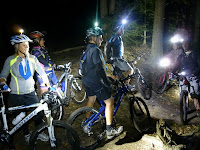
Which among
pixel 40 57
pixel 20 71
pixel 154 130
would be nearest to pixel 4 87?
pixel 20 71

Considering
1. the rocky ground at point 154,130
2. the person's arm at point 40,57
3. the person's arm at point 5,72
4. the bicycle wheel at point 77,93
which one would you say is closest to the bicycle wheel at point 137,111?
the rocky ground at point 154,130

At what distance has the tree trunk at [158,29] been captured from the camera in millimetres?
10047

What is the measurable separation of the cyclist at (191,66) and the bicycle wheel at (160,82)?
160 cm

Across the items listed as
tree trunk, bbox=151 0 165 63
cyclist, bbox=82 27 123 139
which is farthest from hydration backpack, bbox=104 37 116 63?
tree trunk, bbox=151 0 165 63

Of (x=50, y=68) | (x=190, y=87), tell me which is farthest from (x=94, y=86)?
(x=190, y=87)

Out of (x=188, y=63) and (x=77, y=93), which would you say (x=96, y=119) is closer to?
(x=77, y=93)

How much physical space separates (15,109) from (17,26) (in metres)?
16.1

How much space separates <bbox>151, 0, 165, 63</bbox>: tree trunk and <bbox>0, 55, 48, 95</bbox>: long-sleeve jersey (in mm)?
8857

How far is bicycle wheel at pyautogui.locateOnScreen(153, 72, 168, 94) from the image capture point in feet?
25.2

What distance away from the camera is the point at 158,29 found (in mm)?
10445

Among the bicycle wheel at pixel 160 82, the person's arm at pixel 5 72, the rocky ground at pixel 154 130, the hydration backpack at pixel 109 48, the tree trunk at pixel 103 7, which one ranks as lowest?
the rocky ground at pixel 154 130

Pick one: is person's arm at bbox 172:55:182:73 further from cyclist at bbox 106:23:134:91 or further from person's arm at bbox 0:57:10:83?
person's arm at bbox 0:57:10:83

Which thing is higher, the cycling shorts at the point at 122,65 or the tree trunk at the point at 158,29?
the tree trunk at the point at 158,29

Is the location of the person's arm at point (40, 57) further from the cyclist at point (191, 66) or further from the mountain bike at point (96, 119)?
the cyclist at point (191, 66)
